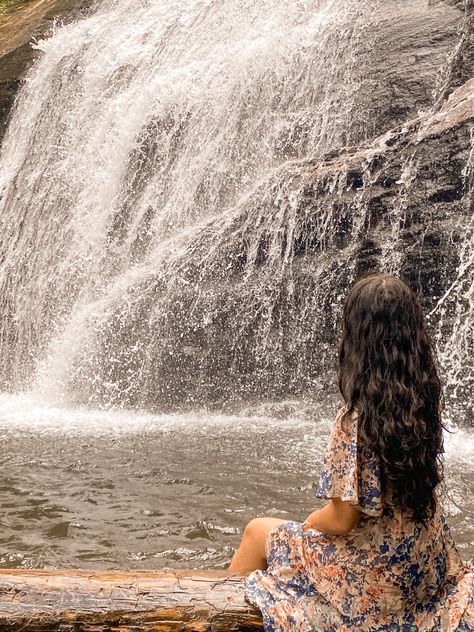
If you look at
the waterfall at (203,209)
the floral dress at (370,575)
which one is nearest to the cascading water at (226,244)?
the waterfall at (203,209)

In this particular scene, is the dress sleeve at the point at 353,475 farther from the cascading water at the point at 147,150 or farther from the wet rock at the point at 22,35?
the wet rock at the point at 22,35

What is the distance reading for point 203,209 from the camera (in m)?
11.7

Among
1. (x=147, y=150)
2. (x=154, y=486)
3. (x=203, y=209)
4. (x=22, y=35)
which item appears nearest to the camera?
(x=154, y=486)

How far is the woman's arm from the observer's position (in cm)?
247

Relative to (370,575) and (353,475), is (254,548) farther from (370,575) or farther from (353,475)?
(353,475)

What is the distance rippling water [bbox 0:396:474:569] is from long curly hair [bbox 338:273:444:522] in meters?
2.31

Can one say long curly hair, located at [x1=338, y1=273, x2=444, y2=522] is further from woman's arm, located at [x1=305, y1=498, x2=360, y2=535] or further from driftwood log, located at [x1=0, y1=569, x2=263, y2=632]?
driftwood log, located at [x1=0, y1=569, x2=263, y2=632]

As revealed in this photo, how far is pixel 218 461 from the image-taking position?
6.71 m

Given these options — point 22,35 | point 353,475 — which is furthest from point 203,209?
point 22,35

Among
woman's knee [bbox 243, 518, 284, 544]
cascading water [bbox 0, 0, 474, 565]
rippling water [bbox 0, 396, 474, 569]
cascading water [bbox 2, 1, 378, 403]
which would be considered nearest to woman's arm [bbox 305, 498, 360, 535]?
woman's knee [bbox 243, 518, 284, 544]

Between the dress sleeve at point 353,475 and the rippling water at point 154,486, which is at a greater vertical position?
the dress sleeve at point 353,475

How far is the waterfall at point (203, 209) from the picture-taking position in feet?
32.6

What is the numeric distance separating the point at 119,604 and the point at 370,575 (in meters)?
0.91

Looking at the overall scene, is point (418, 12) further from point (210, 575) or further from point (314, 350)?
point (210, 575)
